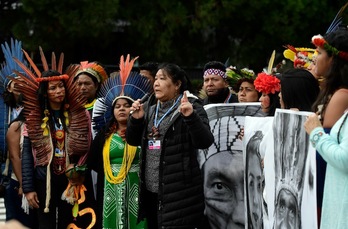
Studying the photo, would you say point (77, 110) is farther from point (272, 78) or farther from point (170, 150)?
point (272, 78)

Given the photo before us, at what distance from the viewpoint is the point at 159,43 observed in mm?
22609

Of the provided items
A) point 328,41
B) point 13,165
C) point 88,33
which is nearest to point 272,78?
point 328,41

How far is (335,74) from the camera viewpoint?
5.24 m

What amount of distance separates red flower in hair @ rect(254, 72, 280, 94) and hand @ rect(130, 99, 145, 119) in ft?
3.19

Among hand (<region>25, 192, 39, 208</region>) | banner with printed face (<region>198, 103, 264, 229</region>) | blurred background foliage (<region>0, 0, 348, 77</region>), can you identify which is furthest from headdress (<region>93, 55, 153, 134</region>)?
blurred background foliage (<region>0, 0, 348, 77</region>)

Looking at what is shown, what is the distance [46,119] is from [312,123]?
3.57 meters

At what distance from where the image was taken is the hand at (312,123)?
5.05 metres

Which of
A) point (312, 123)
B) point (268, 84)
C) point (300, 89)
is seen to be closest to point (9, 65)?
point (268, 84)

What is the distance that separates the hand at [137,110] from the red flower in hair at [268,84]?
38.3 inches

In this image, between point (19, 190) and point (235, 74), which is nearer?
point (19, 190)

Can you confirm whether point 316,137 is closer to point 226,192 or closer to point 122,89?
point 226,192

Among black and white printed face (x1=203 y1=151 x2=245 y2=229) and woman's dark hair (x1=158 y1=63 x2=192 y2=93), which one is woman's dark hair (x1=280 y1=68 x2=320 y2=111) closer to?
black and white printed face (x1=203 y1=151 x2=245 y2=229)

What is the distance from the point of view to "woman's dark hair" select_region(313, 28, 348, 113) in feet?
17.1

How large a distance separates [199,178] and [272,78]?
1.00 meters
